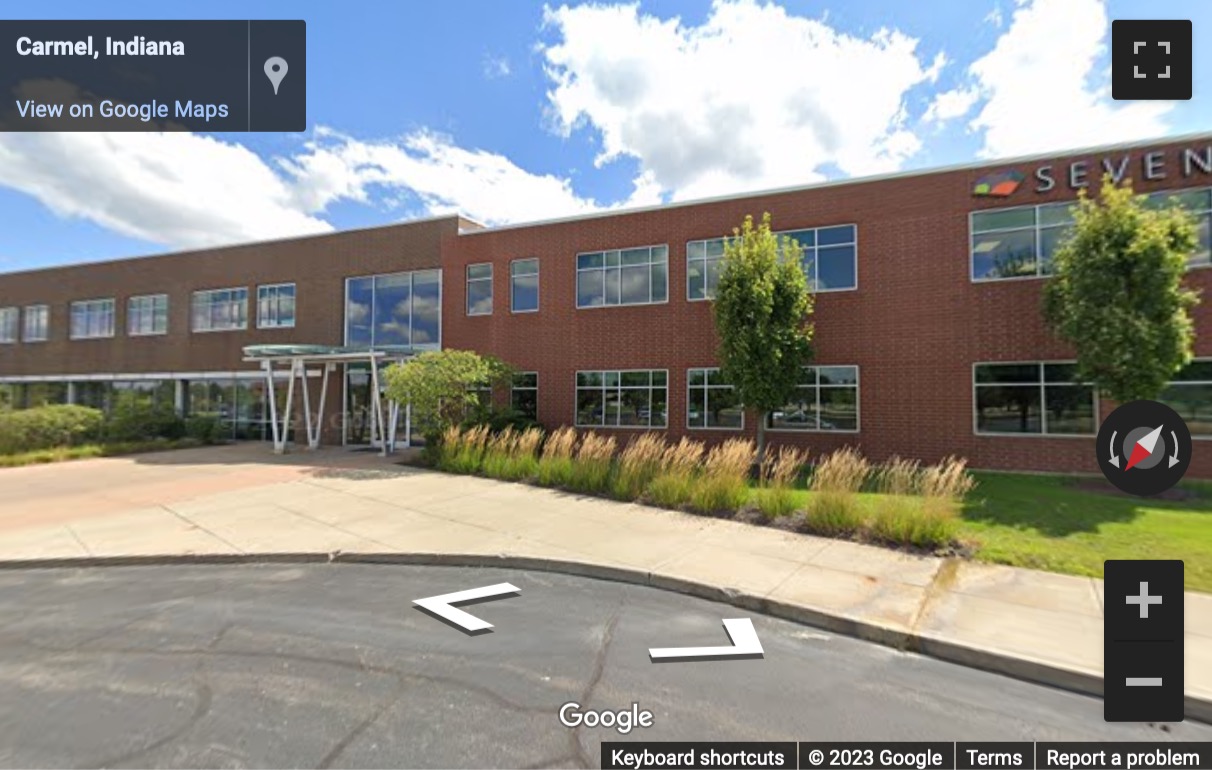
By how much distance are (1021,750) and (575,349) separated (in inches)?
645

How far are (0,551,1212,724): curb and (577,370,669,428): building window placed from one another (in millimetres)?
11028

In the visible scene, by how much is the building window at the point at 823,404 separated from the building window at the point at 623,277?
478cm

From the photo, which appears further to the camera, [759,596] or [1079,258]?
[1079,258]

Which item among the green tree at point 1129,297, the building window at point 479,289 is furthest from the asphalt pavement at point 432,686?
the building window at point 479,289

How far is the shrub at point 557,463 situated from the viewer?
1233 cm

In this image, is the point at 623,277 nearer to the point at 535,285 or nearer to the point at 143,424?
the point at 535,285

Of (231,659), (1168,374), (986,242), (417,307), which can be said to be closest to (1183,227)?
(1168,374)

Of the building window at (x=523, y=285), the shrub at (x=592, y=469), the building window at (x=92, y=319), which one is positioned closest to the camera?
the shrub at (x=592, y=469)

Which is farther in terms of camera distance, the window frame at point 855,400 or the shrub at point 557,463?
the window frame at point 855,400

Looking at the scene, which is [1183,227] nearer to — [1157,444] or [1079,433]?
[1079,433]

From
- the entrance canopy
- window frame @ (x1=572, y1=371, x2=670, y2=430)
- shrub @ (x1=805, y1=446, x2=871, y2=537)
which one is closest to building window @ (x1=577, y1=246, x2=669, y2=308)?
window frame @ (x1=572, y1=371, x2=670, y2=430)

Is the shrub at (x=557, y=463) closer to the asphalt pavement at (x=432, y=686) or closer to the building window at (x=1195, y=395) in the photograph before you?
the asphalt pavement at (x=432, y=686)

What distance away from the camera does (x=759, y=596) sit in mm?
5902

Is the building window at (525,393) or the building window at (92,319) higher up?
the building window at (92,319)
